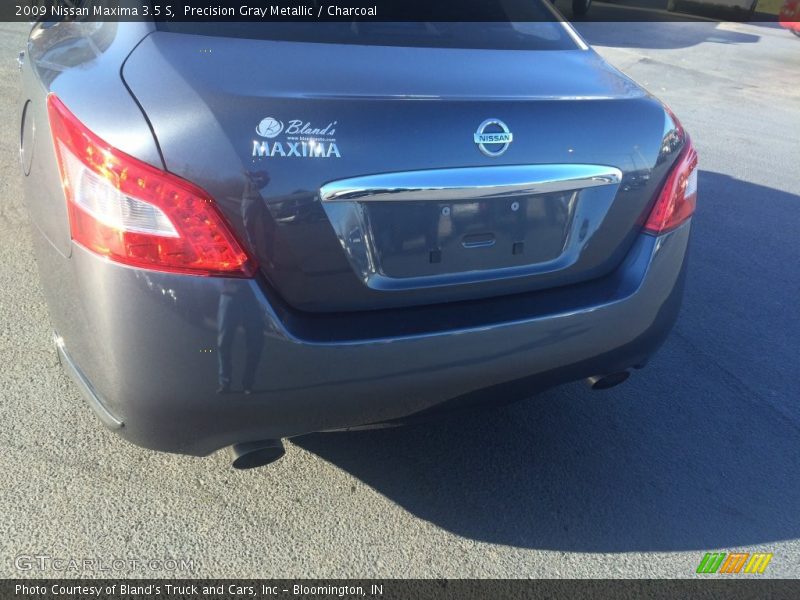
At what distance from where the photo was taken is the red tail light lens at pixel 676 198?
2.51 m

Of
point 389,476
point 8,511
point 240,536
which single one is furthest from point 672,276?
point 8,511

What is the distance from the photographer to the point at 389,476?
2.83 metres

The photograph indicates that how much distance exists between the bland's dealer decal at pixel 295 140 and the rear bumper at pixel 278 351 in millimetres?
328

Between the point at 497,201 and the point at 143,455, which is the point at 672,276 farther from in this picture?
the point at 143,455

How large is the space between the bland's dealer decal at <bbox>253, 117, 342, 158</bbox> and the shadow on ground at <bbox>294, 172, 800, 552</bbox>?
95 centimetres

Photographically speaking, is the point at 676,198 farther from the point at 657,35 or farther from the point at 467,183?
the point at 657,35

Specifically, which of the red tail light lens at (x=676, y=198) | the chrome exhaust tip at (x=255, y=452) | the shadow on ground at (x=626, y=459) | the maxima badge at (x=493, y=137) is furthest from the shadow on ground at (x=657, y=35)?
the chrome exhaust tip at (x=255, y=452)

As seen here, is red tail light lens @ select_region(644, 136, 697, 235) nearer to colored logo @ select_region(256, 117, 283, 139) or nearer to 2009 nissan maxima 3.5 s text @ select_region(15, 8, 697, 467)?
2009 nissan maxima 3.5 s text @ select_region(15, 8, 697, 467)

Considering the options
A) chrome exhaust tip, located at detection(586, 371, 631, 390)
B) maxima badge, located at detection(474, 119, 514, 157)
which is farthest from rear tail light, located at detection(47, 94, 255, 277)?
chrome exhaust tip, located at detection(586, 371, 631, 390)

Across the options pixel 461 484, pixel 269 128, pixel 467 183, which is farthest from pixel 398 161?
pixel 461 484

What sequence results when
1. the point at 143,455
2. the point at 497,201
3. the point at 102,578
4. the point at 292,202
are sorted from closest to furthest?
1. the point at 292,202
2. the point at 497,201
3. the point at 102,578
4. the point at 143,455

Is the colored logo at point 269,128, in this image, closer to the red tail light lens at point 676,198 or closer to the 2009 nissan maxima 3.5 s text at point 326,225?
the 2009 nissan maxima 3.5 s text at point 326,225

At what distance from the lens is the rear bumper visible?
1.97m

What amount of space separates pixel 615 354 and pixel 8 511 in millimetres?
1962
